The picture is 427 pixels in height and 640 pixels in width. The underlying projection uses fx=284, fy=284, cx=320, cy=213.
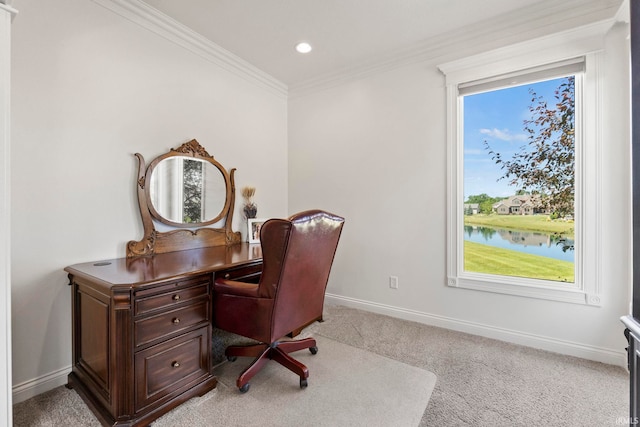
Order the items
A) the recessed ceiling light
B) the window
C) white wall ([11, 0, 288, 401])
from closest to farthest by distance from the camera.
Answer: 1. white wall ([11, 0, 288, 401])
2. the window
3. the recessed ceiling light

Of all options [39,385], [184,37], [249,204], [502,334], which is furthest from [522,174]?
[39,385]

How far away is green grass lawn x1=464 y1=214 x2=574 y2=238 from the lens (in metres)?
2.23

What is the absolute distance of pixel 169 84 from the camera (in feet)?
7.70

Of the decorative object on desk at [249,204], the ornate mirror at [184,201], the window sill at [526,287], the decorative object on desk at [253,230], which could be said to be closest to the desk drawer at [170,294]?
the ornate mirror at [184,201]

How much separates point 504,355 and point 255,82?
3.43m

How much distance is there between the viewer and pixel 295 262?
1.67m

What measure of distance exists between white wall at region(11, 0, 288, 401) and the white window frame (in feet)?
8.34

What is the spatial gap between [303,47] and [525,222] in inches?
99.5

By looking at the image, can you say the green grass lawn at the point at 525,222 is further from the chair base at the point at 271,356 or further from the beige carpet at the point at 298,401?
the chair base at the point at 271,356

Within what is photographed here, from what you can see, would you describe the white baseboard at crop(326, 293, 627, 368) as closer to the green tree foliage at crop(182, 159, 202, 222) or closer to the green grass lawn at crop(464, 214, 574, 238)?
the green grass lawn at crop(464, 214, 574, 238)

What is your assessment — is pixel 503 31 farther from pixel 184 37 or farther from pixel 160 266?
pixel 160 266

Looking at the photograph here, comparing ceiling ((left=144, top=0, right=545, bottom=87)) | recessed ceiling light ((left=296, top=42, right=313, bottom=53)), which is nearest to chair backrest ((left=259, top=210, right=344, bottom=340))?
ceiling ((left=144, top=0, right=545, bottom=87))

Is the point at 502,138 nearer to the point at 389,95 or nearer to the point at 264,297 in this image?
the point at 389,95

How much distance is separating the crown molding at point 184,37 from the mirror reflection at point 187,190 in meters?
1.00
